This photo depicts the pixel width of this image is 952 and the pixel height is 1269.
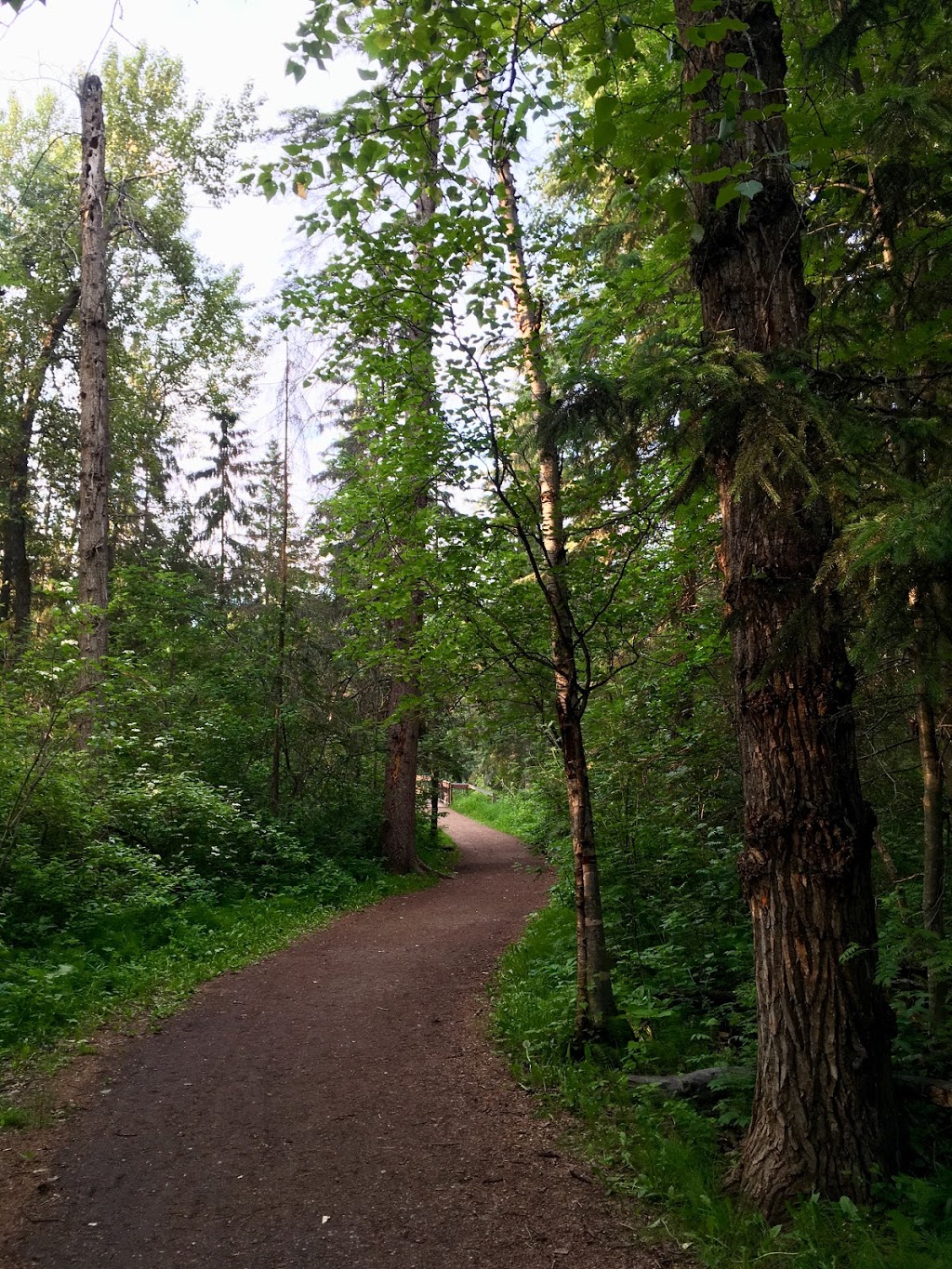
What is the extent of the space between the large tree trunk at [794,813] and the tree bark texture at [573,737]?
185cm

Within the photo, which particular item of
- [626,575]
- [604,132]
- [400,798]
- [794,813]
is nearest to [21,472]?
[400,798]

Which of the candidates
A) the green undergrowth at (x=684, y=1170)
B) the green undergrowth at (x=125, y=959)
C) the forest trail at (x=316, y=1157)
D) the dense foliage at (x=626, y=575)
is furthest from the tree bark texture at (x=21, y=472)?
the green undergrowth at (x=684, y=1170)

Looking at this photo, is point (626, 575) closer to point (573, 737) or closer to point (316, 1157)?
point (573, 737)

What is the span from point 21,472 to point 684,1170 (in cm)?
1835

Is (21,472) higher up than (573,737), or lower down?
higher up

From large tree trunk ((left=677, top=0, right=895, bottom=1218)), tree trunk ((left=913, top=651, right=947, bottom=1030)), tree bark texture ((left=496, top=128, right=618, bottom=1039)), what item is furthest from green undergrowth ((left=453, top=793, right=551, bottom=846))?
large tree trunk ((left=677, top=0, right=895, bottom=1218))

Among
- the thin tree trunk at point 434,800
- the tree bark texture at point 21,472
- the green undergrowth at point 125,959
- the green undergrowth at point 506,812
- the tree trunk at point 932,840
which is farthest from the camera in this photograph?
the green undergrowth at point 506,812

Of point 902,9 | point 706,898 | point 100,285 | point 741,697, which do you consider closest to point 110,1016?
point 706,898

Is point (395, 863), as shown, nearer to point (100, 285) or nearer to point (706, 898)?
point (706, 898)

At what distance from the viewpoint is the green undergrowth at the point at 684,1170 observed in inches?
113

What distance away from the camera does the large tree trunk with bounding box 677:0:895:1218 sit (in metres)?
3.19

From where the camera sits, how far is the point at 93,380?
10.8 m

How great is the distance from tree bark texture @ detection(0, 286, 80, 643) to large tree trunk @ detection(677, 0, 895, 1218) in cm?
1652

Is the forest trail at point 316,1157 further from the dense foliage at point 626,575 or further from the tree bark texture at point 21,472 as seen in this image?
the tree bark texture at point 21,472
